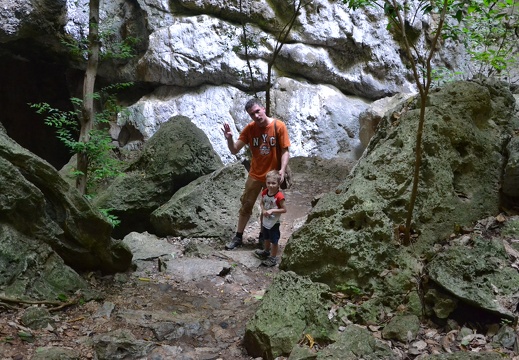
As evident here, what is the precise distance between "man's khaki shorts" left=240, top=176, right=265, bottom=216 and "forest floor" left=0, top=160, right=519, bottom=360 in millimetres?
539

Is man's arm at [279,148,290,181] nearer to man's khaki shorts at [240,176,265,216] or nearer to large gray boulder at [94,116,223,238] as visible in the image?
man's khaki shorts at [240,176,265,216]

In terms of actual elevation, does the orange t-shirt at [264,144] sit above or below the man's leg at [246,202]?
above

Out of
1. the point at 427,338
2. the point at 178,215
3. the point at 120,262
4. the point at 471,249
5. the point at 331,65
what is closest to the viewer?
the point at 427,338

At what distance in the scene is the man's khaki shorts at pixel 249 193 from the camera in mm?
5672

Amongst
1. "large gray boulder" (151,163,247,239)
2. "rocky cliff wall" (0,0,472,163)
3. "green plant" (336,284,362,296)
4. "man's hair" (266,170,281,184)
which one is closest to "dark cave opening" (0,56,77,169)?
"rocky cliff wall" (0,0,472,163)

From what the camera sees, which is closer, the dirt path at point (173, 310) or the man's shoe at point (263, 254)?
the dirt path at point (173, 310)

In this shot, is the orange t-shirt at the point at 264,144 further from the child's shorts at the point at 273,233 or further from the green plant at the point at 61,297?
the green plant at the point at 61,297

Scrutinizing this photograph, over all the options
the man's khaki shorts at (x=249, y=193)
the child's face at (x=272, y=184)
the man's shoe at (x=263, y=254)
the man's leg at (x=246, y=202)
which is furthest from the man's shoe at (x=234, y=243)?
the child's face at (x=272, y=184)

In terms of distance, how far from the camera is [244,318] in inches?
150

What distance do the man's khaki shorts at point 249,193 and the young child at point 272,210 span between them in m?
0.37

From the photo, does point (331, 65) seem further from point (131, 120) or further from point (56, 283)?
point (56, 283)

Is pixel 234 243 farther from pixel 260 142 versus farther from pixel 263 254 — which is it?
pixel 260 142

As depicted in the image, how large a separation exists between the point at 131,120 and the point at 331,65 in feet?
16.4

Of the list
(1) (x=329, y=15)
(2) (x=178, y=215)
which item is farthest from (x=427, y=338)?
(1) (x=329, y=15)
